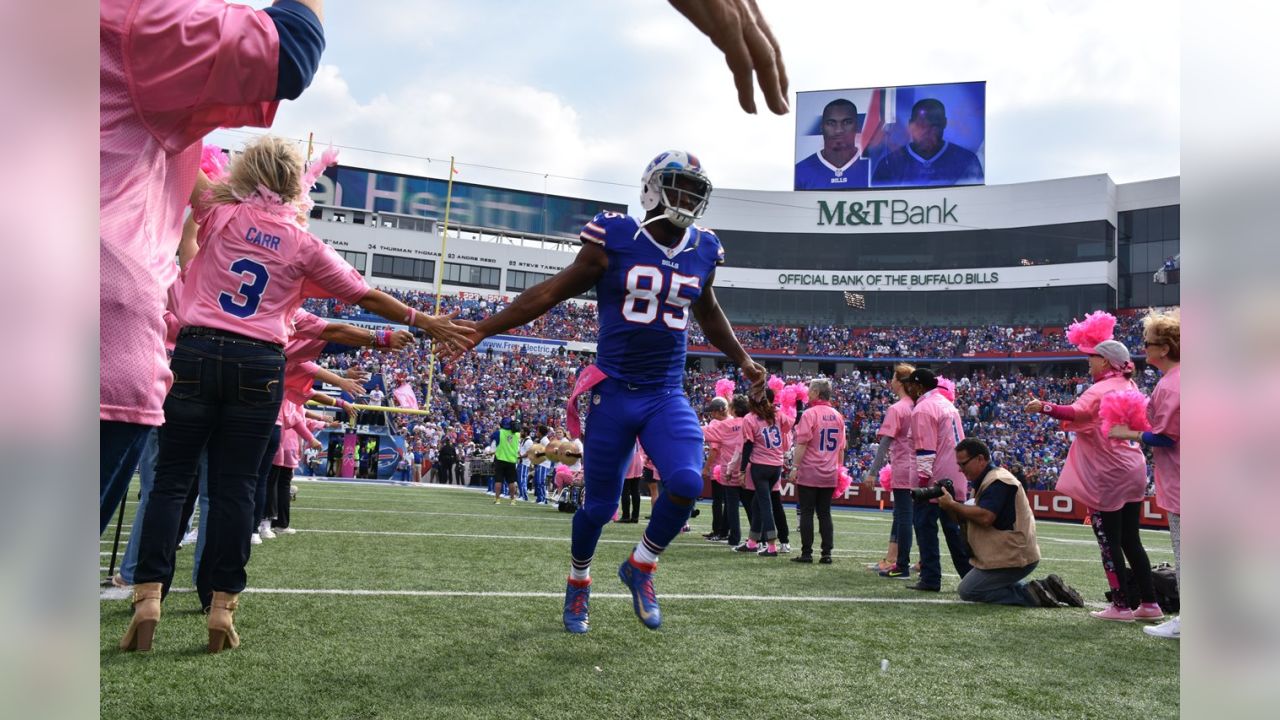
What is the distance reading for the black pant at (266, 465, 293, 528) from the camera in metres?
9.02

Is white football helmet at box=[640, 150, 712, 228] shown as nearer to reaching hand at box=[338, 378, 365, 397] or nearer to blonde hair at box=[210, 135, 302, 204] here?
blonde hair at box=[210, 135, 302, 204]

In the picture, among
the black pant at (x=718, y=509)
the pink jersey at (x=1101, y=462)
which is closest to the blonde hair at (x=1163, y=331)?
the pink jersey at (x=1101, y=462)

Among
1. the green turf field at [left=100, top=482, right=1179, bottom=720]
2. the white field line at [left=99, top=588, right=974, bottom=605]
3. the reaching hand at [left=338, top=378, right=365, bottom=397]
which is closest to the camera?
the green turf field at [left=100, top=482, right=1179, bottom=720]

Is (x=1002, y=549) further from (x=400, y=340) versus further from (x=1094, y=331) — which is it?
(x=400, y=340)

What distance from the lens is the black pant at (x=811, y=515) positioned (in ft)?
29.8

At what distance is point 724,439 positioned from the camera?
41.3 feet

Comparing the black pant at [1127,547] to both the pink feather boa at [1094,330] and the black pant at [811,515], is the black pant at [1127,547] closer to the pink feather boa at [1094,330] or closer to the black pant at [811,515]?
the pink feather boa at [1094,330]

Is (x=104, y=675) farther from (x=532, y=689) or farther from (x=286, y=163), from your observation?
(x=286, y=163)

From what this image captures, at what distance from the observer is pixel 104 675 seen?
3.17m

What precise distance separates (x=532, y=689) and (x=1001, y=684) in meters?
2.13

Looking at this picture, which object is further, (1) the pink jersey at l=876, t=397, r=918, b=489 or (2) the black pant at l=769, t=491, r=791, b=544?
(2) the black pant at l=769, t=491, r=791, b=544

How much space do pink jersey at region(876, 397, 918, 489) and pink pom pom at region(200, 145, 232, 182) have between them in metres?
6.38

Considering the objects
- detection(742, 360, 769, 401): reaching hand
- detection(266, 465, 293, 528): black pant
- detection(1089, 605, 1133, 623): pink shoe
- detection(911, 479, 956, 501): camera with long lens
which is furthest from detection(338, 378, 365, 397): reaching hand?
detection(1089, 605, 1133, 623): pink shoe
